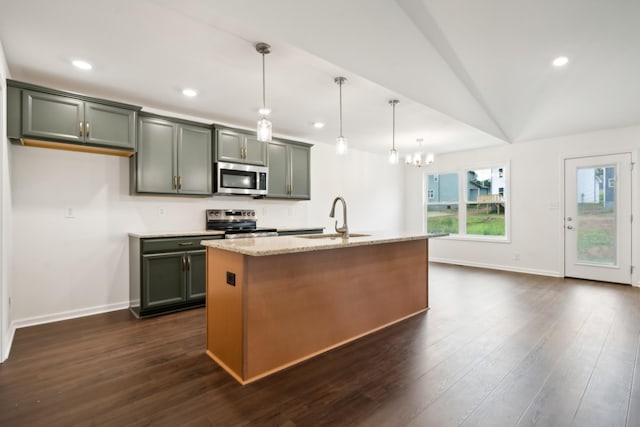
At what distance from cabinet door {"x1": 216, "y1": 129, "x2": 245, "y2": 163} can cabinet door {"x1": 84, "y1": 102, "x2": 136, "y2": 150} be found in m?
0.98

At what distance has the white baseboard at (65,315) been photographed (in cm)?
306

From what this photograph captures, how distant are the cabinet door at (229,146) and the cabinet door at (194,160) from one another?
0.40 feet

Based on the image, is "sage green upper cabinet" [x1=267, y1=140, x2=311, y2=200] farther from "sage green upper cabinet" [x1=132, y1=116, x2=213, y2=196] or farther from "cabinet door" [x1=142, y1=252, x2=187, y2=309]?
"cabinet door" [x1=142, y1=252, x2=187, y2=309]

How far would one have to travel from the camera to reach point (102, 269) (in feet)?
11.6

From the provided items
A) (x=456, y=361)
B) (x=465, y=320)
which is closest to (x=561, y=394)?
(x=456, y=361)

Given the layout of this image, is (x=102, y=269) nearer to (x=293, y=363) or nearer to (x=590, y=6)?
(x=293, y=363)

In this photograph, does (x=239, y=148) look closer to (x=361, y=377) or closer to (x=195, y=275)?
(x=195, y=275)

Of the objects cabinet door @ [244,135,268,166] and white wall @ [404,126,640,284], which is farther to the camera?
white wall @ [404,126,640,284]

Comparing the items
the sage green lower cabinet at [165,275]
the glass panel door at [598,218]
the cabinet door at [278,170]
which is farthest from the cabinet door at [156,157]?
the glass panel door at [598,218]

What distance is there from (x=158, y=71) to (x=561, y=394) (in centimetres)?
389

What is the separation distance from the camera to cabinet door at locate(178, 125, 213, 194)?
380cm

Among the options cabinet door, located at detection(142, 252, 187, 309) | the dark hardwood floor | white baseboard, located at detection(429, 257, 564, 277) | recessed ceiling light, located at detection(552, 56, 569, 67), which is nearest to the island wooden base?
the dark hardwood floor

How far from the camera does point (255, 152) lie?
440 centimetres

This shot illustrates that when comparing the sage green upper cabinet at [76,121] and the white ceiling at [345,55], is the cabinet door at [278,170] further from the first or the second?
the sage green upper cabinet at [76,121]
